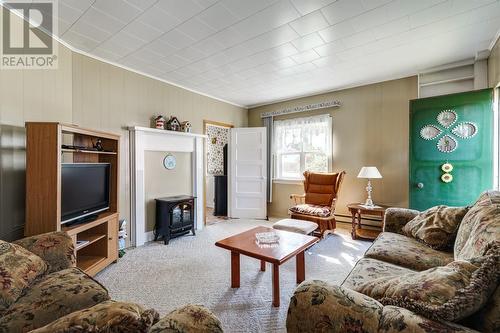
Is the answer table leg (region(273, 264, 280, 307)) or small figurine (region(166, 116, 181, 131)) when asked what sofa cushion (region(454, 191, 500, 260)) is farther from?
small figurine (region(166, 116, 181, 131))

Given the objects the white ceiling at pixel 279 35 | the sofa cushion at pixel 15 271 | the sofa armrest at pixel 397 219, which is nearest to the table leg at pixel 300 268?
the sofa armrest at pixel 397 219

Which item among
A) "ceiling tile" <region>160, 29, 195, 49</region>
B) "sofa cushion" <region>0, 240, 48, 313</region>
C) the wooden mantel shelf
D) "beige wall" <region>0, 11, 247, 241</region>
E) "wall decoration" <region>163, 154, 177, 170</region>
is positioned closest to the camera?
"sofa cushion" <region>0, 240, 48, 313</region>

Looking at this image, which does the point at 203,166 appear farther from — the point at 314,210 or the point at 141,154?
the point at 314,210

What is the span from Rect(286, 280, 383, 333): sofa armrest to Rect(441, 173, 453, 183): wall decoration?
2.91 meters

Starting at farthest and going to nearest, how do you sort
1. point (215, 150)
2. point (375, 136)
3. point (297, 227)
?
point (215, 150)
point (375, 136)
point (297, 227)

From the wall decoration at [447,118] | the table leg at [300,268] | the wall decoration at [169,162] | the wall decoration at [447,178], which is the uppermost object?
the wall decoration at [447,118]

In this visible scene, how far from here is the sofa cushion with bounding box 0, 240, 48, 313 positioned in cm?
116

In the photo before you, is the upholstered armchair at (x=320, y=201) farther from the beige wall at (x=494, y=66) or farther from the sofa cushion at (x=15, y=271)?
the sofa cushion at (x=15, y=271)

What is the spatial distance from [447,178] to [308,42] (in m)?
2.45

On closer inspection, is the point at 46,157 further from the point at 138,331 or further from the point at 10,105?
the point at 138,331

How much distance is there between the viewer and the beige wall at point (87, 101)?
2078 mm

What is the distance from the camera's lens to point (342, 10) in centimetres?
207

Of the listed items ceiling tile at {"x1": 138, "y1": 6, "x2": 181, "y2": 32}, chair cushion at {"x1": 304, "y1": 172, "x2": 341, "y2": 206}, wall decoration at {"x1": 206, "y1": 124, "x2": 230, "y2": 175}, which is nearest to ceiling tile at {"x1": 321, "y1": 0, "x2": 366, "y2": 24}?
ceiling tile at {"x1": 138, "y1": 6, "x2": 181, "y2": 32}

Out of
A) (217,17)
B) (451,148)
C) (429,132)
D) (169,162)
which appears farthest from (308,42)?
(169,162)
